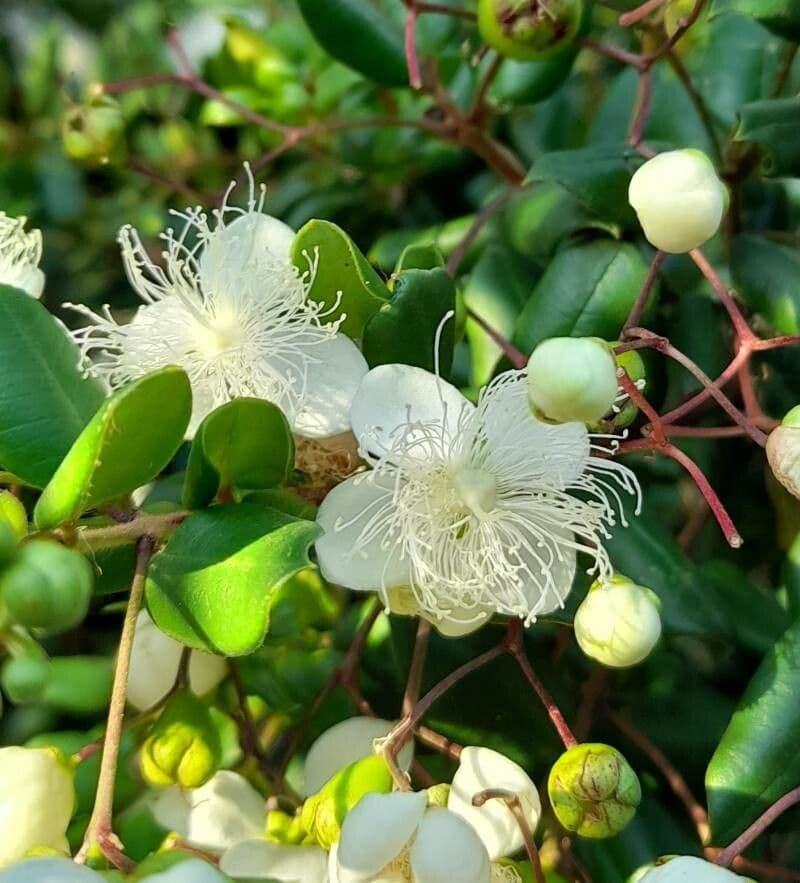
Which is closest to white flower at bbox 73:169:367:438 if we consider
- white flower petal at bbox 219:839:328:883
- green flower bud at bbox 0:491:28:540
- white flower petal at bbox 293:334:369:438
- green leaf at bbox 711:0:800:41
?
white flower petal at bbox 293:334:369:438

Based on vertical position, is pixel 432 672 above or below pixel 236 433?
below

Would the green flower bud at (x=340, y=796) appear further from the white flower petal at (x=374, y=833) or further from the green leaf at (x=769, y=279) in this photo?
the green leaf at (x=769, y=279)

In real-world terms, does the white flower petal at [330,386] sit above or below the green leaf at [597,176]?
below

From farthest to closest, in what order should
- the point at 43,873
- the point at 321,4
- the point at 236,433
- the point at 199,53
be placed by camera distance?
the point at 199,53
the point at 321,4
the point at 236,433
the point at 43,873

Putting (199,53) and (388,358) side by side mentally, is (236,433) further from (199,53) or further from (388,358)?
(199,53)

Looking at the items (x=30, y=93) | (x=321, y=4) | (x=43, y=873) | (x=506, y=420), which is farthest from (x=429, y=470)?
(x=30, y=93)

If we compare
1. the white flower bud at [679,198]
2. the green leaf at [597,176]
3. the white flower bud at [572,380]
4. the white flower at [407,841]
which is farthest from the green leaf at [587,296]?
the white flower at [407,841]
